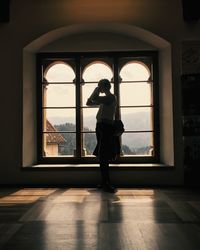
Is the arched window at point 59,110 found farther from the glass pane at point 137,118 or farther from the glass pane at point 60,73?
the glass pane at point 137,118

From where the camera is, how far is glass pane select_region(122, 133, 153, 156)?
508cm

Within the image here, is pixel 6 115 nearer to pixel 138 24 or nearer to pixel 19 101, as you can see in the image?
pixel 19 101

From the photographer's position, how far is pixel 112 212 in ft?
9.95

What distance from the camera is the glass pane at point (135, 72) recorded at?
5164mm

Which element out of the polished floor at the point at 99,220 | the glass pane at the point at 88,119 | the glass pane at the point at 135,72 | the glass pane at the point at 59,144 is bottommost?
the polished floor at the point at 99,220

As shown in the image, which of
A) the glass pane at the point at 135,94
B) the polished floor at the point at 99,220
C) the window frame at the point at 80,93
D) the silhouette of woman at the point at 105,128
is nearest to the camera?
the polished floor at the point at 99,220

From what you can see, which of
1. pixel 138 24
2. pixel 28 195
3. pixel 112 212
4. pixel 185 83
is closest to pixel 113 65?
pixel 138 24

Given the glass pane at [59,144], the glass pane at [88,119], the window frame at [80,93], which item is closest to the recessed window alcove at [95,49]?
the window frame at [80,93]

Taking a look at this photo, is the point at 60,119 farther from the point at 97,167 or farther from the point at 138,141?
the point at 138,141

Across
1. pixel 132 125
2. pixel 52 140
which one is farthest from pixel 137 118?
pixel 52 140

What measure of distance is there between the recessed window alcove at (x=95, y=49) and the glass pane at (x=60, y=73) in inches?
9.5

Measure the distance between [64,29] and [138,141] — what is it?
2010 millimetres

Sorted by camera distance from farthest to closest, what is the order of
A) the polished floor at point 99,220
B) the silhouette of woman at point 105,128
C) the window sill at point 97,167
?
the window sill at point 97,167 < the silhouette of woman at point 105,128 < the polished floor at point 99,220

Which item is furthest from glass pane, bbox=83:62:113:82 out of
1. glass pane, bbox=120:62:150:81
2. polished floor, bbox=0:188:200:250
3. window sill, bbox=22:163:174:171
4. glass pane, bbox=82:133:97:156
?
polished floor, bbox=0:188:200:250
